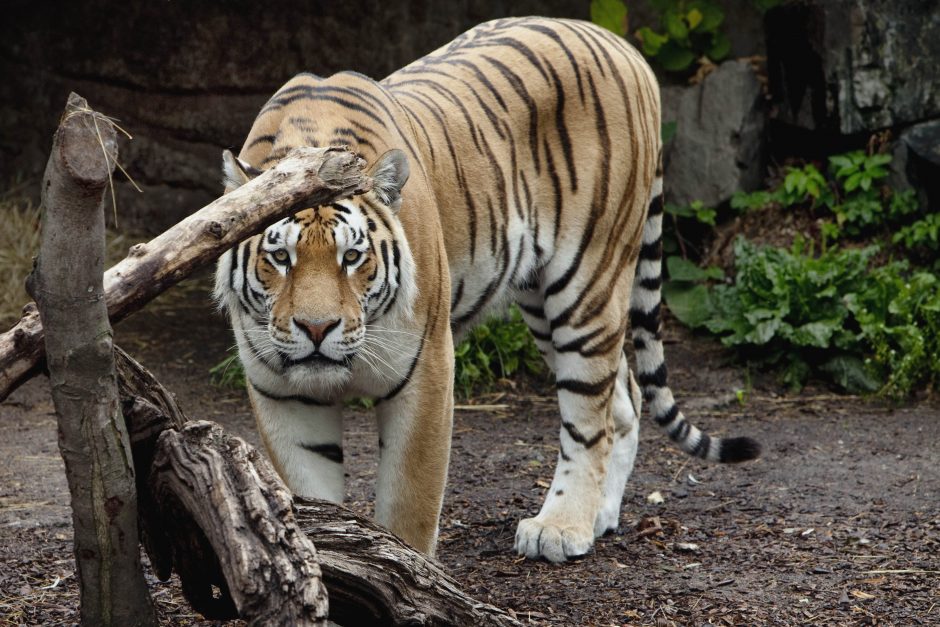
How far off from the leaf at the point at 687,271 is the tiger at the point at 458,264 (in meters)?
2.40

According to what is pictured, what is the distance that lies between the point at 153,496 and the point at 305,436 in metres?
0.76

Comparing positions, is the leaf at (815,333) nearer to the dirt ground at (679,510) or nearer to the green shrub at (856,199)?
the dirt ground at (679,510)

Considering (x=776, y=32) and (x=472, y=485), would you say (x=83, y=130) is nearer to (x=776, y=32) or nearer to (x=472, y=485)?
(x=472, y=485)

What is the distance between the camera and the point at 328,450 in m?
3.38

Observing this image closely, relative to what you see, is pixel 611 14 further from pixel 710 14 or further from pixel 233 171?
pixel 233 171

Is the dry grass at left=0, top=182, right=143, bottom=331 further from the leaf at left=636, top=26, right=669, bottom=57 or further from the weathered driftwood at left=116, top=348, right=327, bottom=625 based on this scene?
the weathered driftwood at left=116, top=348, right=327, bottom=625

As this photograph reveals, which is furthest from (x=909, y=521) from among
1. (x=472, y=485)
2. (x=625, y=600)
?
(x=472, y=485)

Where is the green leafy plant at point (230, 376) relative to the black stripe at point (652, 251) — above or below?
below

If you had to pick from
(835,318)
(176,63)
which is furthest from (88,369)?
(176,63)

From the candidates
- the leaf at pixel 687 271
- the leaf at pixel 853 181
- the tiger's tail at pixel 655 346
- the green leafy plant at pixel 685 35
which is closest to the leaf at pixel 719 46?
the green leafy plant at pixel 685 35

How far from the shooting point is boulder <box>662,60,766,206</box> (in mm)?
7254

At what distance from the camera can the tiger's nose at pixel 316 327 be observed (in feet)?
9.37

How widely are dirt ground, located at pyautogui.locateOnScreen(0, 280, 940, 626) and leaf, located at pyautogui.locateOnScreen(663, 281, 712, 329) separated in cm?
19

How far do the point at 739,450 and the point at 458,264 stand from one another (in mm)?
1417
